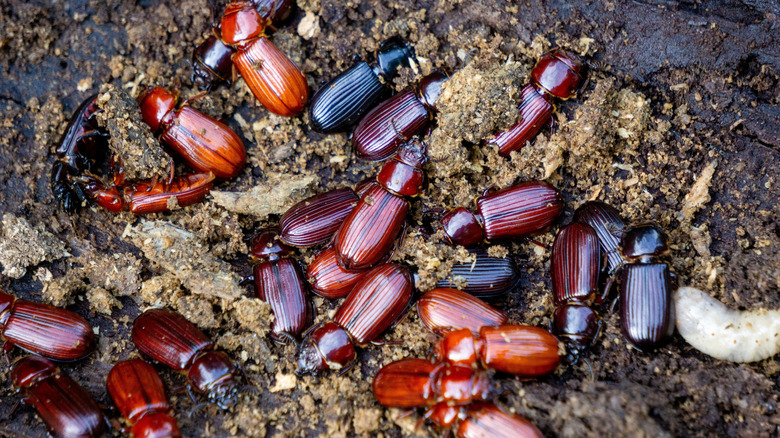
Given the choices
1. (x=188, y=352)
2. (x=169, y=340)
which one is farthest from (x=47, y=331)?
(x=188, y=352)

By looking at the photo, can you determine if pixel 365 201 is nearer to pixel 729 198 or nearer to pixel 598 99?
pixel 598 99

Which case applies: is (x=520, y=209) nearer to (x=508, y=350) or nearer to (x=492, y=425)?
(x=508, y=350)

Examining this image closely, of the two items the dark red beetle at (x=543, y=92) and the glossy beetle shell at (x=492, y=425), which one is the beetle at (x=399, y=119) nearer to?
the dark red beetle at (x=543, y=92)

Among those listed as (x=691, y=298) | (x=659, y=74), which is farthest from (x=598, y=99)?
(x=691, y=298)

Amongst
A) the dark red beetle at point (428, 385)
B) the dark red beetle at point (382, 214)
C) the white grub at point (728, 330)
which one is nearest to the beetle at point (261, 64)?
the dark red beetle at point (382, 214)

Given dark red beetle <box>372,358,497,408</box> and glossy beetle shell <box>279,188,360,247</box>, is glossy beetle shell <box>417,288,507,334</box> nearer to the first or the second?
dark red beetle <box>372,358,497,408</box>

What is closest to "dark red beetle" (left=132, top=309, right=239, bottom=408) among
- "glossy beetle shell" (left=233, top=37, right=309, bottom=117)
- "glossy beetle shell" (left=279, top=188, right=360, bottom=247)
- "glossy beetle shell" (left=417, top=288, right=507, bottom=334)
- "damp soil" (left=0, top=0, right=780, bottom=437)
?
"damp soil" (left=0, top=0, right=780, bottom=437)
